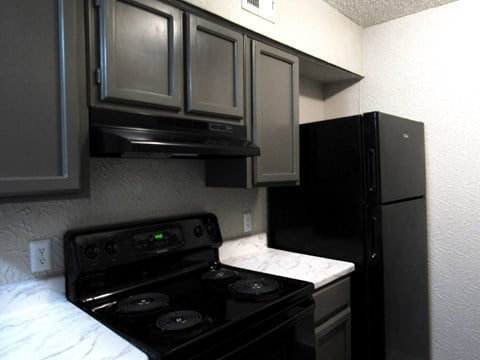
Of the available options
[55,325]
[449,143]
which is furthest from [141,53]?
[449,143]

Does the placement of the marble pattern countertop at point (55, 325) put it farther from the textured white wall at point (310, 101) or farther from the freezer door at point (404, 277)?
the textured white wall at point (310, 101)

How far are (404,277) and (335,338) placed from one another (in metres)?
0.60

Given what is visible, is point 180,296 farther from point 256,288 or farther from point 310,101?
point 310,101

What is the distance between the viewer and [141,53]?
126cm

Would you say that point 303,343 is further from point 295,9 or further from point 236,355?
point 295,9

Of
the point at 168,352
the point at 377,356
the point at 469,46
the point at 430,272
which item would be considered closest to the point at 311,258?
the point at 377,356

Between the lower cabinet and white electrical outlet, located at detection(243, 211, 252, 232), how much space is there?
635 millimetres

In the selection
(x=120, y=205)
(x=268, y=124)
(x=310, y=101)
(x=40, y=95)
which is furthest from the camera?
(x=310, y=101)

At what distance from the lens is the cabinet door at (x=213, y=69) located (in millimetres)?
1419

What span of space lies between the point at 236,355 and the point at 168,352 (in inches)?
11.4

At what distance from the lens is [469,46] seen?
218 centimetres

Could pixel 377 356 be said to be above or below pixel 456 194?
below

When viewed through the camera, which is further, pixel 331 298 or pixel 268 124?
pixel 268 124

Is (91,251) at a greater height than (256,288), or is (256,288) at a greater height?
(91,251)
